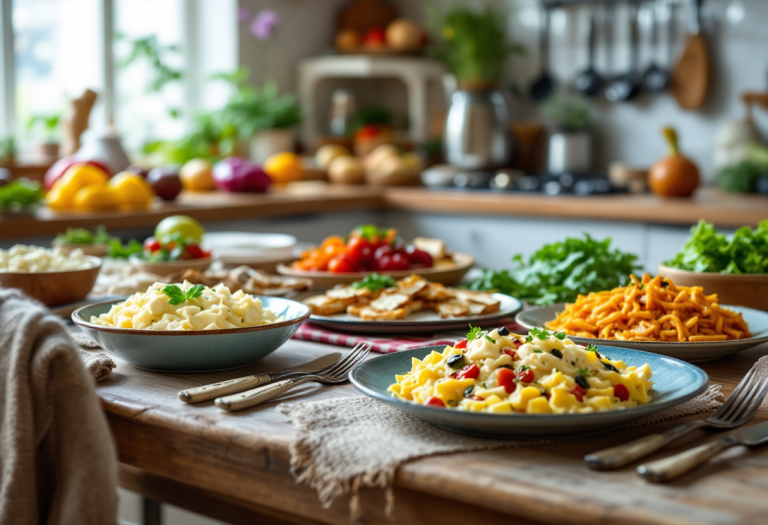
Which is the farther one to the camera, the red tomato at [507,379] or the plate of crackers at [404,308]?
the plate of crackers at [404,308]

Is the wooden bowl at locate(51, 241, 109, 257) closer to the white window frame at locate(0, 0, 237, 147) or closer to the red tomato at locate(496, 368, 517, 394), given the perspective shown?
the red tomato at locate(496, 368, 517, 394)

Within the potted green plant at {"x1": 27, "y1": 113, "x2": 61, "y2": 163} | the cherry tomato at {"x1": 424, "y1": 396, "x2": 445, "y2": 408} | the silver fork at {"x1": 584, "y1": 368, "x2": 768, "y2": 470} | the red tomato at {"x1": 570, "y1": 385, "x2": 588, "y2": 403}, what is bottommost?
the silver fork at {"x1": 584, "y1": 368, "x2": 768, "y2": 470}

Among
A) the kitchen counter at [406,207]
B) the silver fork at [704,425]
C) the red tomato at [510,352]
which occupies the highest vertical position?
the red tomato at [510,352]

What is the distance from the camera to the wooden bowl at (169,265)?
5.59ft

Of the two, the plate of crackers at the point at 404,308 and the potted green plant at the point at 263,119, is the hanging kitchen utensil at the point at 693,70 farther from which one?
the plate of crackers at the point at 404,308

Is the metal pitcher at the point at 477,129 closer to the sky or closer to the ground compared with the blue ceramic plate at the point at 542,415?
closer to the sky

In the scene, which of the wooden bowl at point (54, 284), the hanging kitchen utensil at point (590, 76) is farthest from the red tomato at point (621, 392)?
the hanging kitchen utensil at point (590, 76)

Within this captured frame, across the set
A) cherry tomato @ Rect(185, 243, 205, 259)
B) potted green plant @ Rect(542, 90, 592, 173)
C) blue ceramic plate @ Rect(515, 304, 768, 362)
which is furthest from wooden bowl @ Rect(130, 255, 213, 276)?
potted green plant @ Rect(542, 90, 592, 173)

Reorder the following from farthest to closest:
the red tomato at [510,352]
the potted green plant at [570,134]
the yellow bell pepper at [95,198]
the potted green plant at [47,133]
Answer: the potted green plant at [570,134] → the potted green plant at [47,133] → the yellow bell pepper at [95,198] → the red tomato at [510,352]

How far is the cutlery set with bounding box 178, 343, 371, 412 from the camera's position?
997 millimetres

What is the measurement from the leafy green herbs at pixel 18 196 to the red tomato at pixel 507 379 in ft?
7.41

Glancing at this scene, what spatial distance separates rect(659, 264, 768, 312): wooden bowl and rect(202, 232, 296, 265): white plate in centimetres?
85

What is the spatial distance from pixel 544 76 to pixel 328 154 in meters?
1.20

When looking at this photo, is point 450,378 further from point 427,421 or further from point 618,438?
point 618,438
